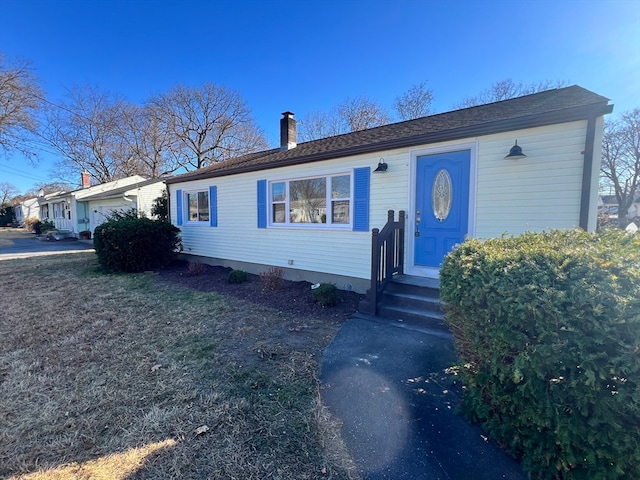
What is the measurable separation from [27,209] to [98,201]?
29.4m

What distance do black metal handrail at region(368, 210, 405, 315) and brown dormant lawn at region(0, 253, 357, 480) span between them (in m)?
1.01

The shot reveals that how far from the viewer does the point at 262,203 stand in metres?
7.95

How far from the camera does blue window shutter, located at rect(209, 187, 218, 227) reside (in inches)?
364

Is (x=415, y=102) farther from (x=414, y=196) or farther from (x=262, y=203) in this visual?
(x=414, y=196)

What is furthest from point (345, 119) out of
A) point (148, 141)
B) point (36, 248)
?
point (36, 248)

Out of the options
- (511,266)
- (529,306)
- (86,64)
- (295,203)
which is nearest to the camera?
(529,306)

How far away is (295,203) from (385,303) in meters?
3.52

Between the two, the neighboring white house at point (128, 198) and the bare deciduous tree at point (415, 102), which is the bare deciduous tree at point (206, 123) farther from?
the bare deciduous tree at point (415, 102)

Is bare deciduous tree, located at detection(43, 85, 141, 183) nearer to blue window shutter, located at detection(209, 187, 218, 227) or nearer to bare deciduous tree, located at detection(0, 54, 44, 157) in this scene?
bare deciduous tree, located at detection(0, 54, 44, 157)

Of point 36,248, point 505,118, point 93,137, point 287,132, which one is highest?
point 93,137

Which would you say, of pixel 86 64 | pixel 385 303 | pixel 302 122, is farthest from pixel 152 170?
pixel 385 303

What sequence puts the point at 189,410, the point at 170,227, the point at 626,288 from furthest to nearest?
the point at 170,227 → the point at 189,410 → the point at 626,288

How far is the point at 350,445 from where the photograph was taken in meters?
2.25

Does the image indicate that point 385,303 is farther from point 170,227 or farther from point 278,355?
point 170,227
